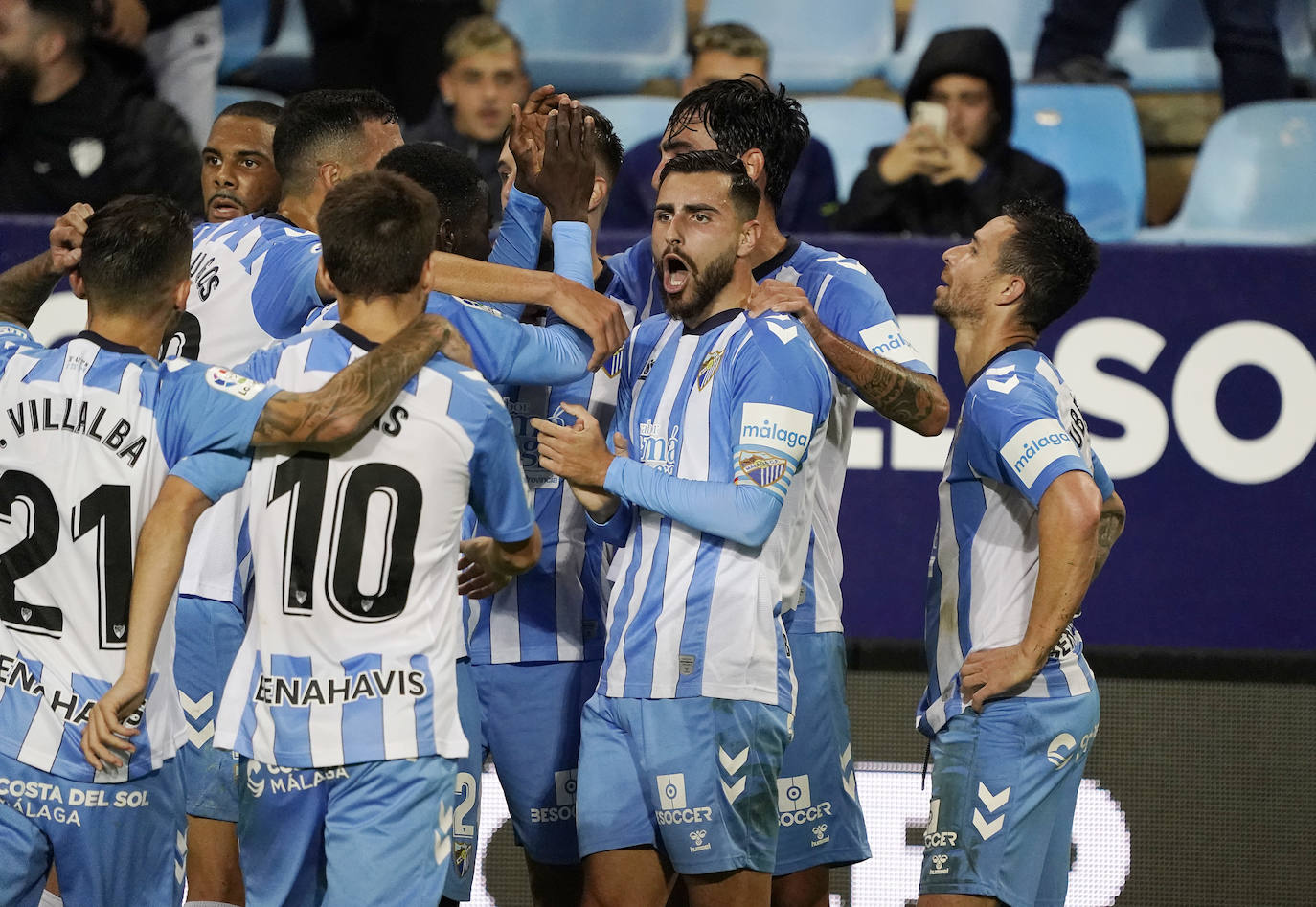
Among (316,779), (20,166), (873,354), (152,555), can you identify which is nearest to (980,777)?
(873,354)

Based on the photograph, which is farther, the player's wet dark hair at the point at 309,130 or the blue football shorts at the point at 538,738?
the player's wet dark hair at the point at 309,130

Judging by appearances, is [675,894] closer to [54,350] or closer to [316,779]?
[316,779]

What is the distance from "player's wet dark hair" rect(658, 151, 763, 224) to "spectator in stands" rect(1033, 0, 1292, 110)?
483cm

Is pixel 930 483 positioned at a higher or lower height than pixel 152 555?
lower

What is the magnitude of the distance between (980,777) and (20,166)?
5355mm

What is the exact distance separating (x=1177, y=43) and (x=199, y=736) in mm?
6844

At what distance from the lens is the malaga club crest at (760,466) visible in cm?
359

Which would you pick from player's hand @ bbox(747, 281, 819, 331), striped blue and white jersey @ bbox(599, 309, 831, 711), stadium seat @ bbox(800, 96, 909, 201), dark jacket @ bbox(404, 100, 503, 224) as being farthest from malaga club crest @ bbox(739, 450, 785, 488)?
stadium seat @ bbox(800, 96, 909, 201)

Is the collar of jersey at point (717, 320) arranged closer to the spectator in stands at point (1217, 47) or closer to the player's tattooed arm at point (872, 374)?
the player's tattooed arm at point (872, 374)

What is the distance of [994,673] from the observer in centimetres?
384

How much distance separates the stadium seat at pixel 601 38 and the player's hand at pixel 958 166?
2140mm

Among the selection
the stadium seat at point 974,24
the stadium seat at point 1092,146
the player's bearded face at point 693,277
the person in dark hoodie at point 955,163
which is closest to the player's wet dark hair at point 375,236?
the player's bearded face at point 693,277

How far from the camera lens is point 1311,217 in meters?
7.27

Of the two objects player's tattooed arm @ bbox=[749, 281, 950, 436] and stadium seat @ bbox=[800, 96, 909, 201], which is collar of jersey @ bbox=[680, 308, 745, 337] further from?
stadium seat @ bbox=[800, 96, 909, 201]
